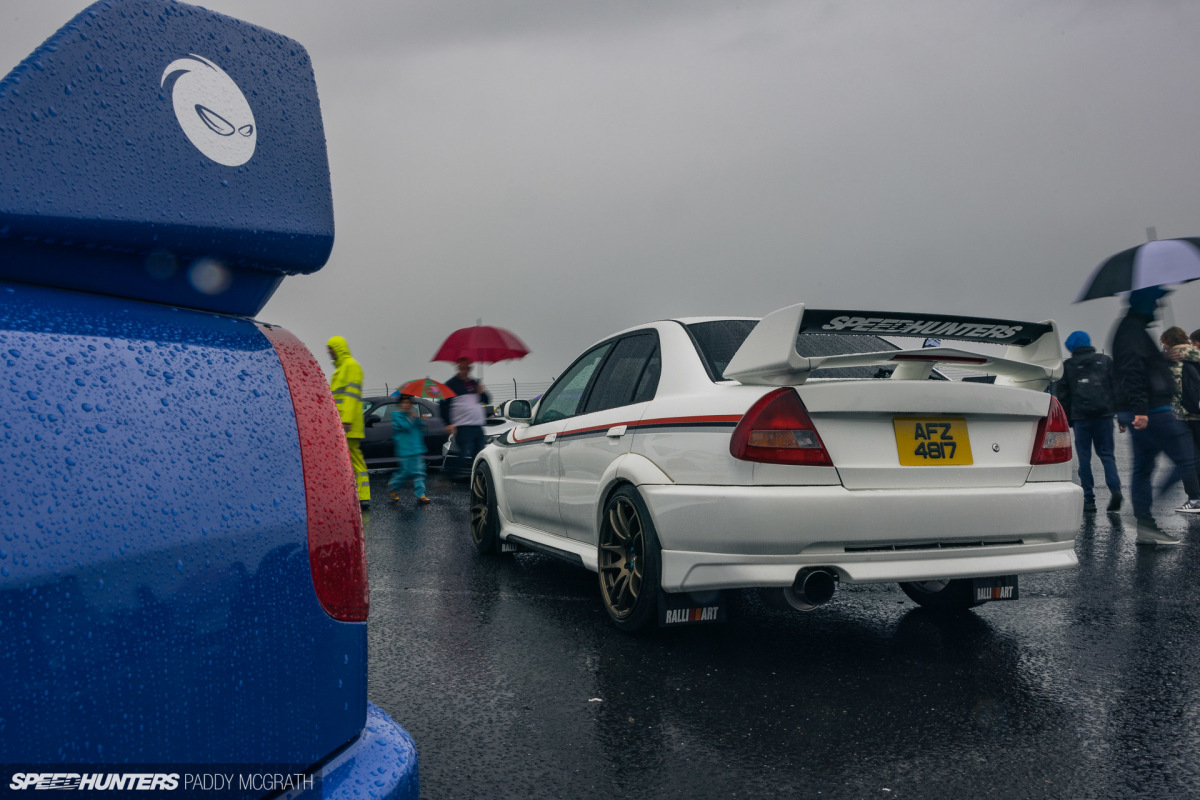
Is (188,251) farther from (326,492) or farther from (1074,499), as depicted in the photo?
(1074,499)

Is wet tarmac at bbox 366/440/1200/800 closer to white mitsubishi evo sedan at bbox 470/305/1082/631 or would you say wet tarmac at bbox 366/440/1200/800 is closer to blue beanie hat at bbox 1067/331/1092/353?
white mitsubishi evo sedan at bbox 470/305/1082/631

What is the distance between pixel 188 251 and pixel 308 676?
25.9 inches

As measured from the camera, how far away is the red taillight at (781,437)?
3.42 metres

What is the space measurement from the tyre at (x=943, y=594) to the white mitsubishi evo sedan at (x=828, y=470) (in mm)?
94

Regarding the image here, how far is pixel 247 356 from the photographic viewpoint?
1.38 meters

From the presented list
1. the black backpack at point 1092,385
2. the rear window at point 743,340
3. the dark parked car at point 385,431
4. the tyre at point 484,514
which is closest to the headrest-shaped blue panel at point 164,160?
the rear window at point 743,340

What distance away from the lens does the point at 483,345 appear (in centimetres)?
1109

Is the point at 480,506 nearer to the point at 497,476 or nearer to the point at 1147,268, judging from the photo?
the point at 497,476

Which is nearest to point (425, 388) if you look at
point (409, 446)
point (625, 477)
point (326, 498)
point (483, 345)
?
point (483, 345)

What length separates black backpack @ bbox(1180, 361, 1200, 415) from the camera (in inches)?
337

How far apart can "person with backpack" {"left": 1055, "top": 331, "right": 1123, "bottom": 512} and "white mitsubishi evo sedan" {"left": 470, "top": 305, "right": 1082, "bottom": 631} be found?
5095 millimetres

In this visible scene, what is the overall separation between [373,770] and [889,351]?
2657 millimetres

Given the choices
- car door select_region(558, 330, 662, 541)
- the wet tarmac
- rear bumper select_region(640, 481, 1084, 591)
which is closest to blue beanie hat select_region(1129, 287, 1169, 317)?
the wet tarmac

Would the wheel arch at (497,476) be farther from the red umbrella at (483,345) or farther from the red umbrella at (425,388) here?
the red umbrella at (425,388)
